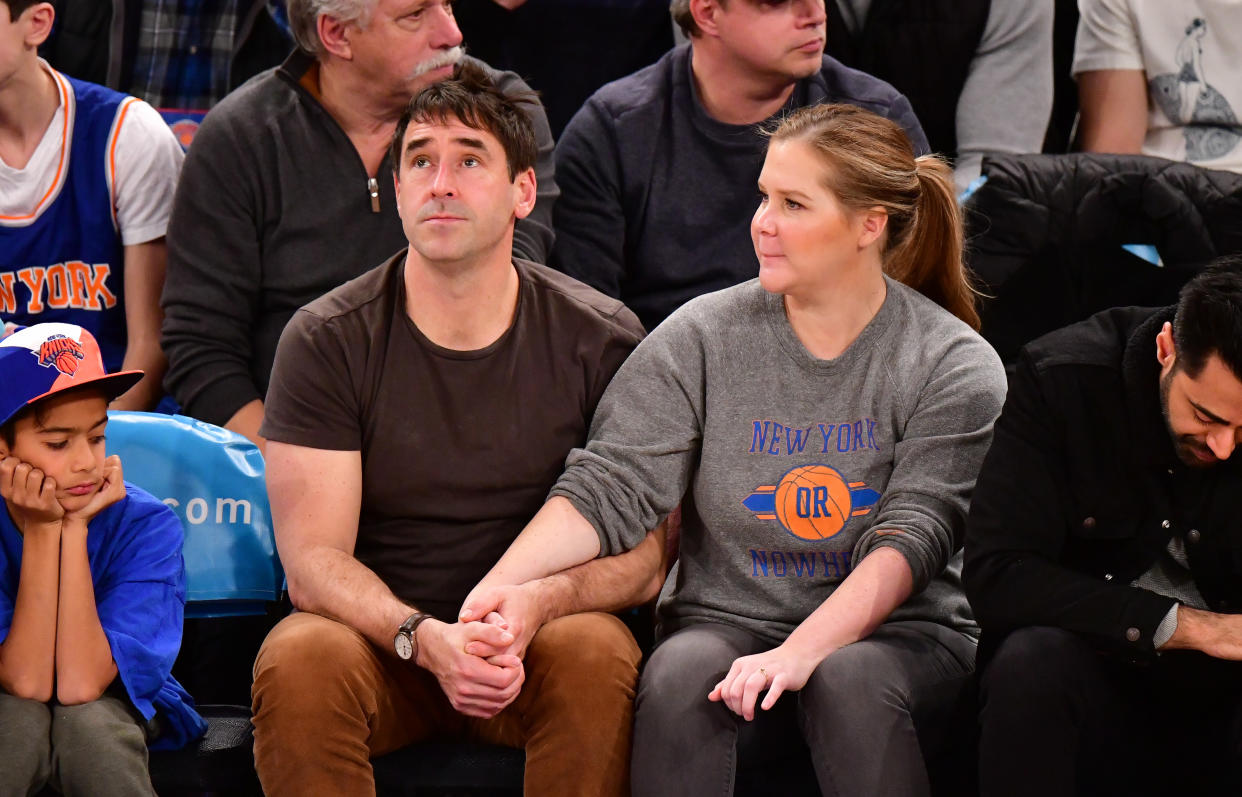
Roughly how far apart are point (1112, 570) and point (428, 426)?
1.06m

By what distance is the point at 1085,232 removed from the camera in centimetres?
299

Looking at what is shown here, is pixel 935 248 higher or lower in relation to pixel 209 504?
higher

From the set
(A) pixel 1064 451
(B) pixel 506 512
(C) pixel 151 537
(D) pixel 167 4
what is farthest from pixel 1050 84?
(C) pixel 151 537

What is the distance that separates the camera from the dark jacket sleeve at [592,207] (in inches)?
123

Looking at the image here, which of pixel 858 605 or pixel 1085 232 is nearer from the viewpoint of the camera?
pixel 858 605

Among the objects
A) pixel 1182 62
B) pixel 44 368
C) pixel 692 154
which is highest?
pixel 1182 62

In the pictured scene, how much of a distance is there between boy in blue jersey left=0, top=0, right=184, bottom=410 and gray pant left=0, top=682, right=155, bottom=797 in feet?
3.30

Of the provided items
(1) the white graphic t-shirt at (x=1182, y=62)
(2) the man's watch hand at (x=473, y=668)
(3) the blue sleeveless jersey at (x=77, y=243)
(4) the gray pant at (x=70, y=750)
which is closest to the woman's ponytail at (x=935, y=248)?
(2) the man's watch hand at (x=473, y=668)

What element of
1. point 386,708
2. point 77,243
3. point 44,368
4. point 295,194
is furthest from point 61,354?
point 77,243

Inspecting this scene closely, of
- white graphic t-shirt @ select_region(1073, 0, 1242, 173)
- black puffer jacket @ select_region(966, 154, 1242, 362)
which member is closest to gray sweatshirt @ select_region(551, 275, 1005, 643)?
black puffer jacket @ select_region(966, 154, 1242, 362)

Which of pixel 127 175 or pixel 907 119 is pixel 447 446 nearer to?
pixel 127 175

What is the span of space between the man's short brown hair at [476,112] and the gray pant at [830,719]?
2.83 ft

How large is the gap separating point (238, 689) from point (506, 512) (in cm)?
58

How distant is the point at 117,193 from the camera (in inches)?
123
